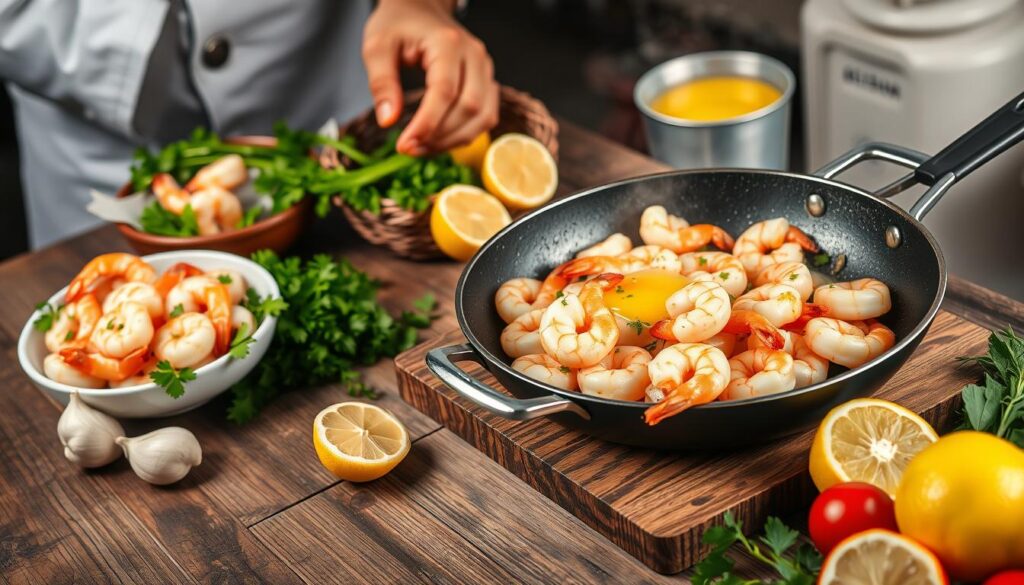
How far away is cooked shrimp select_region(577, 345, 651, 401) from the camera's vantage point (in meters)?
1.13

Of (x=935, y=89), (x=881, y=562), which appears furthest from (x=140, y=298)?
(x=935, y=89)

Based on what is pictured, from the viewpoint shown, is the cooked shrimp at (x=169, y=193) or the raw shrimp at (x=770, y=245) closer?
the raw shrimp at (x=770, y=245)

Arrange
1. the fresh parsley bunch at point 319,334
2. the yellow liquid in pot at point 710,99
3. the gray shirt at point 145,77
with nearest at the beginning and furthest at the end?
1. the fresh parsley bunch at point 319,334
2. the gray shirt at point 145,77
3. the yellow liquid in pot at point 710,99

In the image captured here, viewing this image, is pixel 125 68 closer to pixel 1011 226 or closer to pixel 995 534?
pixel 995 534

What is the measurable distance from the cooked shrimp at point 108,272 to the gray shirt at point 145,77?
650mm

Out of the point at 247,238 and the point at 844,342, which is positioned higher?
the point at 844,342

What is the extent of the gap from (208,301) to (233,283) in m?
0.08

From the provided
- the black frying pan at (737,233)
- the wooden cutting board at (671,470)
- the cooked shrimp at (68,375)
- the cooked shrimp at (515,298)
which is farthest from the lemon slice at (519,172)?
the cooked shrimp at (68,375)

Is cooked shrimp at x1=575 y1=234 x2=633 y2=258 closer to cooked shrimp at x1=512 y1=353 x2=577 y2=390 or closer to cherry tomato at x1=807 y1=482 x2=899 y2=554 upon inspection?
cooked shrimp at x1=512 y1=353 x2=577 y2=390

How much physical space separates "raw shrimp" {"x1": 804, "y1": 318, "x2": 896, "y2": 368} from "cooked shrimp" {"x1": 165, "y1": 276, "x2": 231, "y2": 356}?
757 millimetres

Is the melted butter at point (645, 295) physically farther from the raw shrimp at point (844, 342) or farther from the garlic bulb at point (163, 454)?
the garlic bulb at point (163, 454)

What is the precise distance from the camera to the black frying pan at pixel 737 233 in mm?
1097

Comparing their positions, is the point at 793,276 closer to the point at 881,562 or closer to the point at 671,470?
the point at 671,470

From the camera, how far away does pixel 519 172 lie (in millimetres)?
1766
